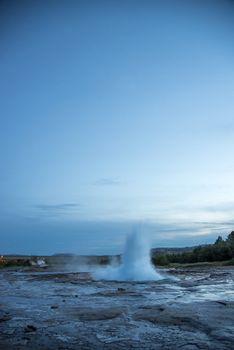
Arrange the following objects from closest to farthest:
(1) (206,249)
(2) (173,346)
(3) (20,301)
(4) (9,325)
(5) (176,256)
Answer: (2) (173,346) < (4) (9,325) < (3) (20,301) < (1) (206,249) < (5) (176,256)

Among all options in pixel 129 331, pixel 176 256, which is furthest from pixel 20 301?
pixel 176 256

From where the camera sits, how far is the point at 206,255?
53188 mm

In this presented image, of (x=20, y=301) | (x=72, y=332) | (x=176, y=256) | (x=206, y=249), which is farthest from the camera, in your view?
(x=176, y=256)

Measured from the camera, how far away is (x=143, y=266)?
103 ft

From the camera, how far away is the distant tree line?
165ft

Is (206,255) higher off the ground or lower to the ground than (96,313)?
higher

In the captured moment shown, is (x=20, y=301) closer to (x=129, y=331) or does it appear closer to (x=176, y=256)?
(x=129, y=331)

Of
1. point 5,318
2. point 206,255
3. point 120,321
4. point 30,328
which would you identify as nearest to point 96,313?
point 120,321

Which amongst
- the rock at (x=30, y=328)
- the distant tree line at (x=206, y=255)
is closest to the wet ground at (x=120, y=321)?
the rock at (x=30, y=328)

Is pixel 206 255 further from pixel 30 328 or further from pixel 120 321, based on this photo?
pixel 30 328

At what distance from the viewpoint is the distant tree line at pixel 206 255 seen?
50188 mm

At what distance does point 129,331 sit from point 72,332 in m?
1.33

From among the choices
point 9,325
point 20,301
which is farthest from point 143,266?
point 9,325

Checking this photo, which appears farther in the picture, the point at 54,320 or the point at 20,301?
the point at 20,301
